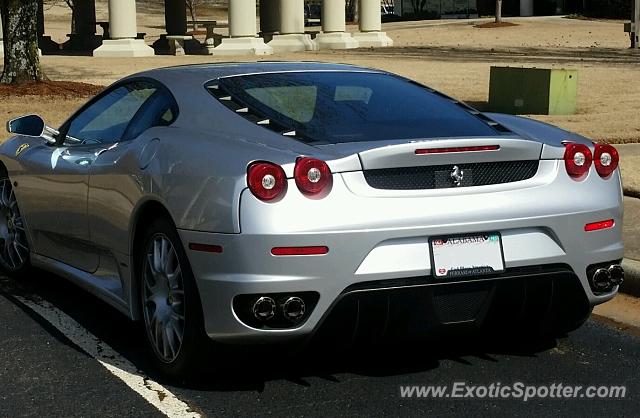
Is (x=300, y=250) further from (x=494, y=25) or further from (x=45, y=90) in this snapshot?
(x=494, y=25)

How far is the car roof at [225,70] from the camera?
594cm

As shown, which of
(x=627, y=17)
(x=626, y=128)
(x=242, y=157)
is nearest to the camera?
(x=242, y=157)

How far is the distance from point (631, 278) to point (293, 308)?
116 inches

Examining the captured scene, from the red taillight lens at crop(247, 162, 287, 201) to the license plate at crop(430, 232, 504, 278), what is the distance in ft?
2.31

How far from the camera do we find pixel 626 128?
1606 cm

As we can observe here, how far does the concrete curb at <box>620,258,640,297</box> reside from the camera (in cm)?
685

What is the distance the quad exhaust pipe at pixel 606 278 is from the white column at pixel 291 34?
141 feet

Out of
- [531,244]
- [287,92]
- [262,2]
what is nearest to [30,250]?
[287,92]

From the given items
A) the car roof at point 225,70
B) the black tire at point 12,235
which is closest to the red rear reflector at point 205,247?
the car roof at point 225,70

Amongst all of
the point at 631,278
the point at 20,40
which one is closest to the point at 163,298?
the point at 631,278

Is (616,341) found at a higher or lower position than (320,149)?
lower

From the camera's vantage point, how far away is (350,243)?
4.70 metres

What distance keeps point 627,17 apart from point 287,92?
71997mm

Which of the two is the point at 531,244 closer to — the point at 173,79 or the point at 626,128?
the point at 173,79
